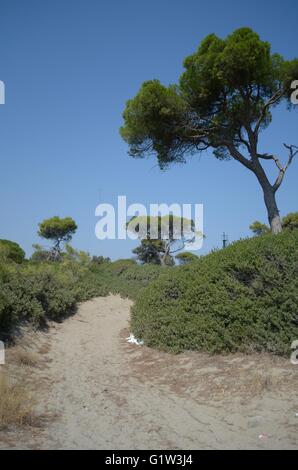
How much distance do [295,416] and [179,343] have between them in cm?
367

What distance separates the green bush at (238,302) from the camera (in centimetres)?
667

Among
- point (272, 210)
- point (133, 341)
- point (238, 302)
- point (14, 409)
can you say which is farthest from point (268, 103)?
point (14, 409)

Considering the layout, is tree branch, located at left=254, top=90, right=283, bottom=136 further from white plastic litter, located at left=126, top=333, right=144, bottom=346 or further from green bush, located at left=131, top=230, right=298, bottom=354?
white plastic litter, located at left=126, top=333, right=144, bottom=346

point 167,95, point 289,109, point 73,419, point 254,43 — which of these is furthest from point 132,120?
point 73,419

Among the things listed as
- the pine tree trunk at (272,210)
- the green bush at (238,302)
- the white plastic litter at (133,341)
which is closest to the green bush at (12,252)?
the white plastic litter at (133,341)

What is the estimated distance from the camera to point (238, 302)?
23.8ft

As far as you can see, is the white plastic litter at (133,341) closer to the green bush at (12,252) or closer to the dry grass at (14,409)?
the green bush at (12,252)

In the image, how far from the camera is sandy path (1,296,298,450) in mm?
4477

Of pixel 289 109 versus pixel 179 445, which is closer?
pixel 179 445

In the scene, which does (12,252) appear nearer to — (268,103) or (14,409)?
(268,103)

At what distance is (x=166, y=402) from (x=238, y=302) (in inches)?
88.4

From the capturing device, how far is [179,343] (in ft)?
27.3
